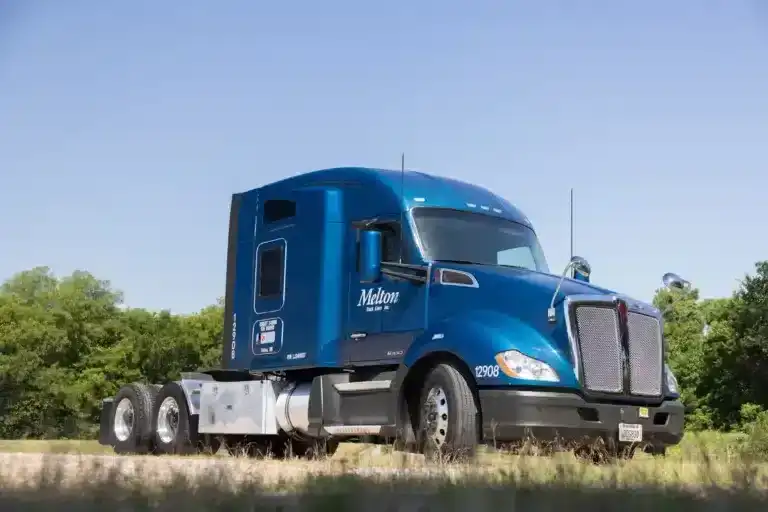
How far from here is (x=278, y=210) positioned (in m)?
14.4

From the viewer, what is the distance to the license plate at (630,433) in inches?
430

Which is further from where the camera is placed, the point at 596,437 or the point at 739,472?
the point at 596,437

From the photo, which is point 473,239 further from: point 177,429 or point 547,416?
point 177,429

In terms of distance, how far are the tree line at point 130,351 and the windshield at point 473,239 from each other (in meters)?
47.0

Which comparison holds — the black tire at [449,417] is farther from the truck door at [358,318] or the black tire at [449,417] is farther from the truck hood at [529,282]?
the truck door at [358,318]

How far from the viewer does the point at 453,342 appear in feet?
36.1

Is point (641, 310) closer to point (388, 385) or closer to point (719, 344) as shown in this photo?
point (388, 385)

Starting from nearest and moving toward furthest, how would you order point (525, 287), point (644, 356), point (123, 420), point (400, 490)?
point (400, 490), point (525, 287), point (644, 356), point (123, 420)

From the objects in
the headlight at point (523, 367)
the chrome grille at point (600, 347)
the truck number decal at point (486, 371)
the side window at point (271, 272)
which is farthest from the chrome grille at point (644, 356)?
the side window at point (271, 272)

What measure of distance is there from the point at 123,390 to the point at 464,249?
7.35 meters

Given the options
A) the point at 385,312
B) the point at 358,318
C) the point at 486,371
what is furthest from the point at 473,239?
the point at 486,371

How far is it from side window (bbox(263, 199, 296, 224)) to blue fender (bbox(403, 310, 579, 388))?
3.67 meters

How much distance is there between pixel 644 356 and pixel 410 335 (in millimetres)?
2603

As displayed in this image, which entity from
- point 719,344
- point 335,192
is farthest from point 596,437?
point 719,344
